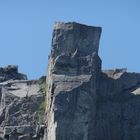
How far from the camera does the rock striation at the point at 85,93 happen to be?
168500mm

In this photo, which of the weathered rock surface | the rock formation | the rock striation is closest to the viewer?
the rock striation

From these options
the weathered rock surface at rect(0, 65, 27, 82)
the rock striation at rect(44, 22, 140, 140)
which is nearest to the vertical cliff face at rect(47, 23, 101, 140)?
the rock striation at rect(44, 22, 140, 140)

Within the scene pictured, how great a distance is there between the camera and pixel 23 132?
173000 mm

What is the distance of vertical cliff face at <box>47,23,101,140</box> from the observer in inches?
6614

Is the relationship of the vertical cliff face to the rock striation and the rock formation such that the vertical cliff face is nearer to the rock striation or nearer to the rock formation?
the rock striation

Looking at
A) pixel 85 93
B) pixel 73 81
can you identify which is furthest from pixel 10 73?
pixel 85 93

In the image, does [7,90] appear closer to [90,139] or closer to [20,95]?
[20,95]

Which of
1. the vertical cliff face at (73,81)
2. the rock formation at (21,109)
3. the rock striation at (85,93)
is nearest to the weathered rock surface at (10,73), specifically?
the rock formation at (21,109)

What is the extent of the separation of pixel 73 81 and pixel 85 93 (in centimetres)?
189

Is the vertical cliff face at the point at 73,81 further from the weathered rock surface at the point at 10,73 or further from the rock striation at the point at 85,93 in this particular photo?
the weathered rock surface at the point at 10,73

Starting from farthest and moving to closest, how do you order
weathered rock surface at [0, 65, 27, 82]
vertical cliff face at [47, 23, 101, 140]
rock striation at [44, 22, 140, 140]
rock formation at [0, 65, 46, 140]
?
weathered rock surface at [0, 65, 27, 82]
rock formation at [0, 65, 46, 140]
rock striation at [44, 22, 140, 140]
vertical cliff face at [47, 23, 101, 140]

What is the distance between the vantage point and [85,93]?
170250 millimetres

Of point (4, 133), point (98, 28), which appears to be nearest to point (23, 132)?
point (4, 133)

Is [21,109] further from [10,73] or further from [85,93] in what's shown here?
[10,73]
